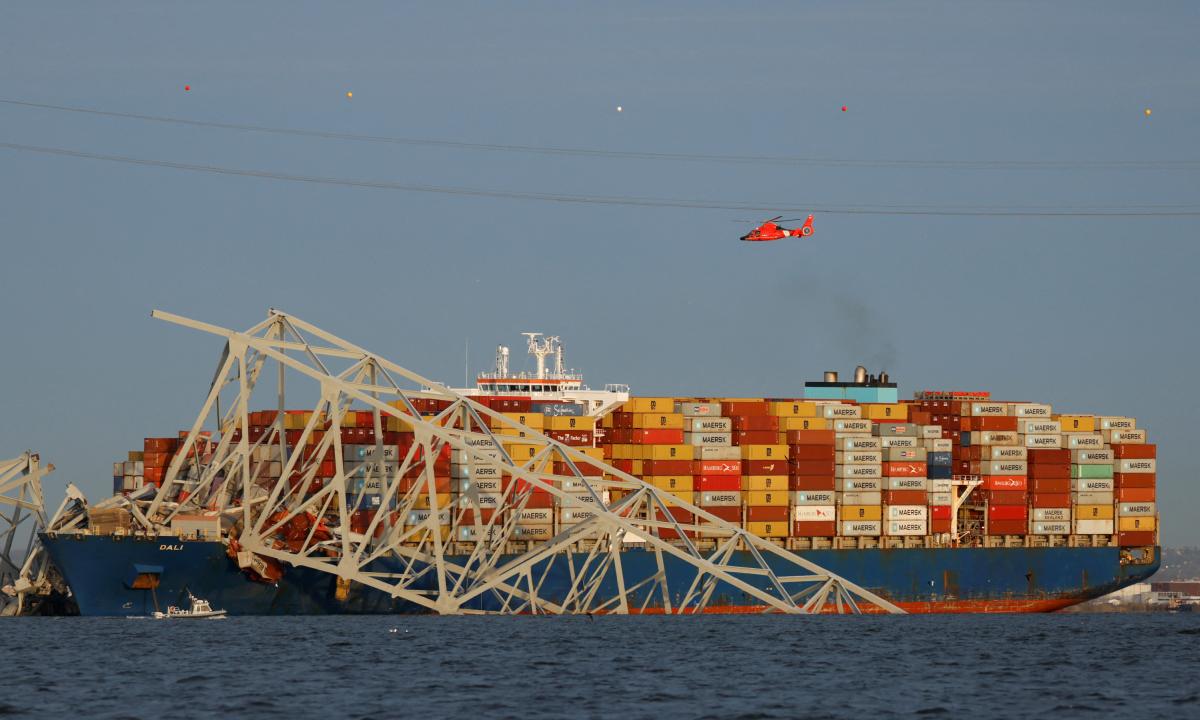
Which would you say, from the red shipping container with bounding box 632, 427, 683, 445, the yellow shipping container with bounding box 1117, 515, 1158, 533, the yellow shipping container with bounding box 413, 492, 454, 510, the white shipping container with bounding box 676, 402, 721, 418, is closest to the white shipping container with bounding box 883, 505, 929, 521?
the white shipping container with bounding box 676, 402, 721, 418

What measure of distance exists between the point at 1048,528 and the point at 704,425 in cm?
2172

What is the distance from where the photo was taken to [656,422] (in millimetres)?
93500

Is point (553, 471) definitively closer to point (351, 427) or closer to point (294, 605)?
point (351, 427)

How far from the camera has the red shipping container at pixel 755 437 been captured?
9431cm

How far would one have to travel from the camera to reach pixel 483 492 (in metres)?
88.4

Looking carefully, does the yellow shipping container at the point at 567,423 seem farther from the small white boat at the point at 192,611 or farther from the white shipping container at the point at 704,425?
the small white boat at the point at 192,611

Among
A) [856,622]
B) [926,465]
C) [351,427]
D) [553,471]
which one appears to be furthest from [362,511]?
[926,465]

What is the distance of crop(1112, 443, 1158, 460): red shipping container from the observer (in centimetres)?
10388

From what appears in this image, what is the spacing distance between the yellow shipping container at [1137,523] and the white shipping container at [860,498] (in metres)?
16.3

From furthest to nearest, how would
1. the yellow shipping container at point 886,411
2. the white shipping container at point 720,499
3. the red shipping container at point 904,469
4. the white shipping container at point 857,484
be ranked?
the yellow shipping container at point 886,411 < the red shipping container at point 904,469 < the white shipping container at point 857,484 < the white shipping container at point 720,499

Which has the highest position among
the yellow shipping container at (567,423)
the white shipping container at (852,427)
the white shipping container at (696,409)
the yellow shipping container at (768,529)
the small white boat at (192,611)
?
the white shipping container at (696,409)

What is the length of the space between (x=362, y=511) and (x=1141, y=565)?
4575 cm

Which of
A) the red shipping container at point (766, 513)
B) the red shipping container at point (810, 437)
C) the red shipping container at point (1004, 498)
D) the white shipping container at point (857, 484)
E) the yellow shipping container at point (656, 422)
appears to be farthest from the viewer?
the red shipping container at point (1004, 498)

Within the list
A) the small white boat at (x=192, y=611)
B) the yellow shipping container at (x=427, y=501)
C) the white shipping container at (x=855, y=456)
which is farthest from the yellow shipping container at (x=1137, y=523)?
the small white boat at (x=192, y=611)
